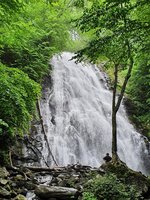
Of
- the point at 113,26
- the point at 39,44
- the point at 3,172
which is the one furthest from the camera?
the point at 39,44

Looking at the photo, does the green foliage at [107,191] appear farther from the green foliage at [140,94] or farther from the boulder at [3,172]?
the green foliage at [140,94]

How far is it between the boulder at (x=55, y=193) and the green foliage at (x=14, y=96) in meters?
2.11

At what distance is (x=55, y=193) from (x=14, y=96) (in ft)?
9.88

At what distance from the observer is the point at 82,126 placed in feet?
58.4

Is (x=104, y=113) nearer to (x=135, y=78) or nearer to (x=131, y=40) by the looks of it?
(x=135, y=78)

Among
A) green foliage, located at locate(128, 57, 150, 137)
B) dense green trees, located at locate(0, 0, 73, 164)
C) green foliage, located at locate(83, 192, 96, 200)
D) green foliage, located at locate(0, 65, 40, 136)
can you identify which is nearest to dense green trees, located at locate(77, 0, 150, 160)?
dense green trees, located at locate(0, 0, 73, 164)

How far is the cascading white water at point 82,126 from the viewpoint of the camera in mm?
16031

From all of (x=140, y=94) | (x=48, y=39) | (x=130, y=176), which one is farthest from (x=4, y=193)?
(x=140, y=94)

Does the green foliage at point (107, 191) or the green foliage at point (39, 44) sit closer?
the green foliage at point (107, 191)

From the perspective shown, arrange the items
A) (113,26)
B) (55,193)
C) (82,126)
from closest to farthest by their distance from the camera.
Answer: (113,26) < (55,193) < (82,126)

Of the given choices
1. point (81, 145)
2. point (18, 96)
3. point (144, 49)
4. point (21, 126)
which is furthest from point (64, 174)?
point (144, 49)

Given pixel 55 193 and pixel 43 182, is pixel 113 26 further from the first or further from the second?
pixel 43 182

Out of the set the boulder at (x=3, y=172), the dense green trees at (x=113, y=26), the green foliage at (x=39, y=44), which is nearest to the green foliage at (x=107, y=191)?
the boulder at (x=3, y=172)

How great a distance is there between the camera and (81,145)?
54.1ft
